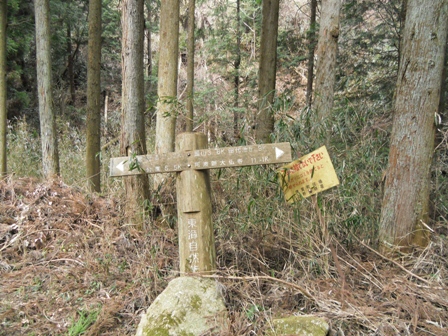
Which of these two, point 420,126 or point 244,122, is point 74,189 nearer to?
point 244,122

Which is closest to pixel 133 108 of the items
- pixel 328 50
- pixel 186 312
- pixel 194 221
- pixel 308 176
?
pixel 194 221

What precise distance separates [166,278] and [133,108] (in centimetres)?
219

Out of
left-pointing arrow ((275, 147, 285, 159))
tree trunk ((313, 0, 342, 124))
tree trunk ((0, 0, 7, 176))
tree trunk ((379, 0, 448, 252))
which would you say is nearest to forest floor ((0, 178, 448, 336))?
tree trunk ((379, 0, 448, 252))

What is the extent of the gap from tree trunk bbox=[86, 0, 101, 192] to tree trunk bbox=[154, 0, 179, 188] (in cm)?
186

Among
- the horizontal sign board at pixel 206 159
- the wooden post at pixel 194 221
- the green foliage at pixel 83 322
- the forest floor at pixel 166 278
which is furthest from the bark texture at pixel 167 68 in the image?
the green foliage at pixel 83 322

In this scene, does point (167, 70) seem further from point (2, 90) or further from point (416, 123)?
point (2, 90)

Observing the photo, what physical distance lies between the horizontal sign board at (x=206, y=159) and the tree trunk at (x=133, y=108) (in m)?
0.99

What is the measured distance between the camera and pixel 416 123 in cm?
354

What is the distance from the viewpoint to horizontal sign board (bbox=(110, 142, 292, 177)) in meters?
3.18

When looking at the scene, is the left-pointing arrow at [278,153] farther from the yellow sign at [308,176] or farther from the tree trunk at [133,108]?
the tree trunk at [133,108]

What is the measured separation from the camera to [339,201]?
3.67 meters

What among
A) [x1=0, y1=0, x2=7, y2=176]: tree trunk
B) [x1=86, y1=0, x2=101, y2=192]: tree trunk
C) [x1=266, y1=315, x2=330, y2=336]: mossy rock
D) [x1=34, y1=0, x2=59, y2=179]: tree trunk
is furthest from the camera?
[x1=0, y1=0, x2=7, y2=176]: tree trunk

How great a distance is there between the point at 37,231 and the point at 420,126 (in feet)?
14.8

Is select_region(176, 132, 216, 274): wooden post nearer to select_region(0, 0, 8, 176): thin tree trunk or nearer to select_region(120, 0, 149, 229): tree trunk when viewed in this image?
select_region(120, 0, 149, 229): tree trunk
